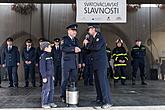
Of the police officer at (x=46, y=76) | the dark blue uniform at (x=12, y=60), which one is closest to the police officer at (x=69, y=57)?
the police officer at (x=46, y=76)

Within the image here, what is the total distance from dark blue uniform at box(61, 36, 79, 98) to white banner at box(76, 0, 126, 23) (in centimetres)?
73

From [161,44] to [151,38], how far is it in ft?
2.81

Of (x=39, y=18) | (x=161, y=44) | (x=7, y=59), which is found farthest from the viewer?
(x=161, y=44)

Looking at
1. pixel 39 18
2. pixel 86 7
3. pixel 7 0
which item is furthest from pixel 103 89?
pixel 39 18

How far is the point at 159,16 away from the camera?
15844mm

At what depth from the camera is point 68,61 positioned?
24.9ft

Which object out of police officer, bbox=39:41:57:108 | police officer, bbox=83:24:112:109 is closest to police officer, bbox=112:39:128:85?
police officer, bbox=83:24:112:109

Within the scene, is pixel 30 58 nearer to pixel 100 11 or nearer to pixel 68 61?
pixel 68 61

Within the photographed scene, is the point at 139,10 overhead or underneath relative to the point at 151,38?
overhead

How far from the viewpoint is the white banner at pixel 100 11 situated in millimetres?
7941

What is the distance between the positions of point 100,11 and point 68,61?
1.49 metres

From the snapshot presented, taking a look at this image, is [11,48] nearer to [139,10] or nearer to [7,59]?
[7,59]

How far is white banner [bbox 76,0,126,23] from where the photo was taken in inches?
313

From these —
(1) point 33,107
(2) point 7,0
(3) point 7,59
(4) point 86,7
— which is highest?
(2) point 7,0
